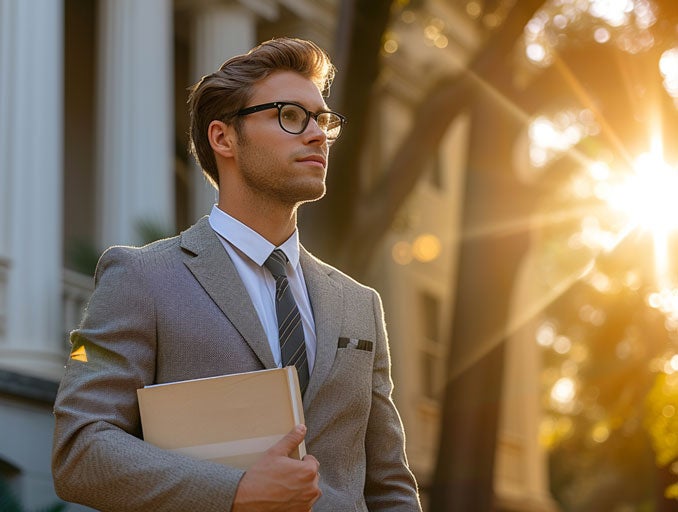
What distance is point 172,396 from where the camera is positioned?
310 cm

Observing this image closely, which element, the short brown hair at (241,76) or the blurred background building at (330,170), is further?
the blurred background building at (330,170)

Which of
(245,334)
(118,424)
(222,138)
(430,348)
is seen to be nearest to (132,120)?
(430,348)

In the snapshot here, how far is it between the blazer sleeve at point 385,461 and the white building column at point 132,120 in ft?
33.0

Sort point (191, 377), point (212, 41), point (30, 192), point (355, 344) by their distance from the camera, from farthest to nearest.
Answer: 1. point (212, 41)
2. point (30, 192)
3. point (355, 344)
4. point (191, 377)

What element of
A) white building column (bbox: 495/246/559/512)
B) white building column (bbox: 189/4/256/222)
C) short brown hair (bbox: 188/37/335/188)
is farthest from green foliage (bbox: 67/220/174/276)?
white building column (bbox: 495/246/559/512)

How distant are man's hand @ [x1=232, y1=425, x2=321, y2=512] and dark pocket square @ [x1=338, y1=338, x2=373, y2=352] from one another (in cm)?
50

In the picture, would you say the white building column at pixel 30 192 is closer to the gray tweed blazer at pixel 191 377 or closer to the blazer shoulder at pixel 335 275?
the blazer shoulder at pixel 335 275

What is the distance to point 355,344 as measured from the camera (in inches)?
137

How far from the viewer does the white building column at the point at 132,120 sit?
13891mm

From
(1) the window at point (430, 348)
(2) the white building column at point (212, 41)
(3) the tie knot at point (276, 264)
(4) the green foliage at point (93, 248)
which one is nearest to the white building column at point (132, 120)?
(4) the green foliage at point (93, 248)

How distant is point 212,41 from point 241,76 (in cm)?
1267

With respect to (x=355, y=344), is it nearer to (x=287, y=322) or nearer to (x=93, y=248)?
(x=287, y=322)

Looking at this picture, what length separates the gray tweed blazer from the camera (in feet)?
9.90

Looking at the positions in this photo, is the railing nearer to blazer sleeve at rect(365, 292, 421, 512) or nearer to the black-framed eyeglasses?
blazer sleeve at rect(365, 292, 421, 512)
